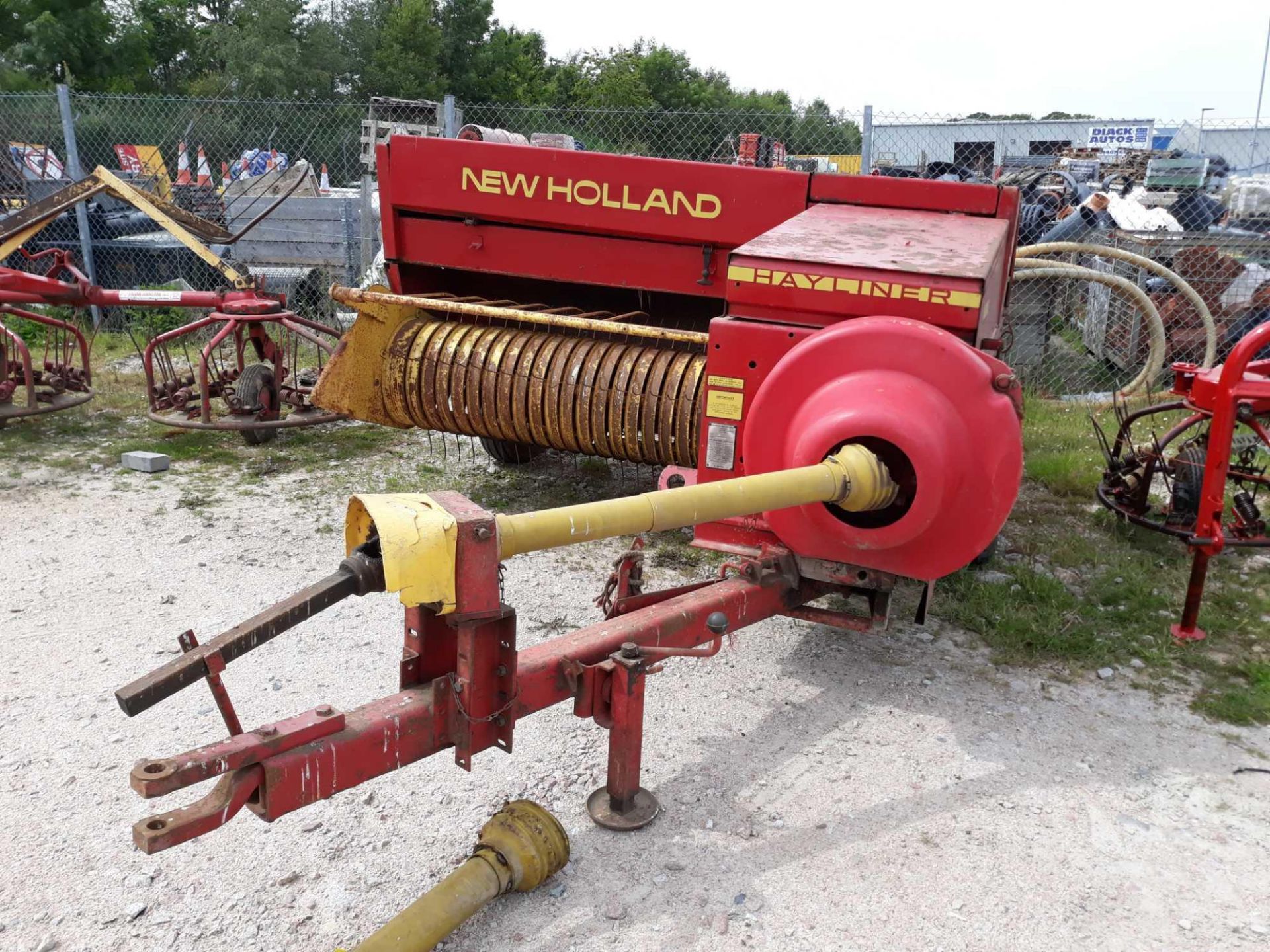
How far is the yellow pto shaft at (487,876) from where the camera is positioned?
1999mm

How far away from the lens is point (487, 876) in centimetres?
214

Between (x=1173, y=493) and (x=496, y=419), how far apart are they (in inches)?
114

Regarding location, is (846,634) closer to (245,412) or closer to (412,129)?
(245,412)

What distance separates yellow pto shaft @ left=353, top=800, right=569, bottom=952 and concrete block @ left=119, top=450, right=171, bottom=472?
147 inches

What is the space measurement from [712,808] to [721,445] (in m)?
1.10

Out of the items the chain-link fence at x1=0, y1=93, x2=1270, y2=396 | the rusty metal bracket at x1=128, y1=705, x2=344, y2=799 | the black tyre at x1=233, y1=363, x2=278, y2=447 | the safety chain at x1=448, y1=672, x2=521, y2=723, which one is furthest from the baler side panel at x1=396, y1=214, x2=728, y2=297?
the rusty metal bracket at x1=128, y1=705, x2=344, y2=799

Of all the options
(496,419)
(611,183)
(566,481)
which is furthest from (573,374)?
(566,481)

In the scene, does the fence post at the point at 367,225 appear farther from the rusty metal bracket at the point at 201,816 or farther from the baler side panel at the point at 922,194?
the rusty metal bracket at the point at 201,816

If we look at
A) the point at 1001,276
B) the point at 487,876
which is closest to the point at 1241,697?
the point at 1001,276

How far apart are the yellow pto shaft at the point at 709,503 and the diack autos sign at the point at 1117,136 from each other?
2021 cm

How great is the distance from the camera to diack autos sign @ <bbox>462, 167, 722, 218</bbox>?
4.14 meters

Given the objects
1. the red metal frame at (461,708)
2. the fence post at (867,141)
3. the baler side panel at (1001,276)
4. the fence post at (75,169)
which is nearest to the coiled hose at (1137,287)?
the fence post at (867,141)

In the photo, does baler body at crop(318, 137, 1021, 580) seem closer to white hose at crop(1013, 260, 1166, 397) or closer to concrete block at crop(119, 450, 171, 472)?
concrete block at crop(119, 450, 171, 472)

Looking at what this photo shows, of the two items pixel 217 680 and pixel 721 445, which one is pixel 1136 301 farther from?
pixel 217 680
